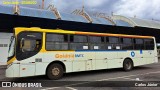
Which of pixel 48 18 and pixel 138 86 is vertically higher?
pixel 48 18

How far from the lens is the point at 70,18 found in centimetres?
2594

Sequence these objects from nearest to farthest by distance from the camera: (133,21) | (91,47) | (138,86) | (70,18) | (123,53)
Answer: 1. (138,86)
2. (91,47)
3. (123,53)
4. (70,18)
5. (133,21)

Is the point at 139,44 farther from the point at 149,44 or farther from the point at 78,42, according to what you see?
the point at 78,42

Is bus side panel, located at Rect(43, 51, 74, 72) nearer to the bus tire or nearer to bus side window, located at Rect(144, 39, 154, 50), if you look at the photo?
the bus tire

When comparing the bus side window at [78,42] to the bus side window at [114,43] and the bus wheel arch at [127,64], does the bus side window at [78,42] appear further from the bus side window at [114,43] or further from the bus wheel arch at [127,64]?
the bus wheel arch at [127,64]

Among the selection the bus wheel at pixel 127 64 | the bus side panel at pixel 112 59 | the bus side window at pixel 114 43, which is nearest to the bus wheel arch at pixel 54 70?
the bus side panel at pixel 112 59

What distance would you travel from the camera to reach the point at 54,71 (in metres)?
12.1

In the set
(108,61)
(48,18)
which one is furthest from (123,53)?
(48,18)

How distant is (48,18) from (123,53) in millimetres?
10452

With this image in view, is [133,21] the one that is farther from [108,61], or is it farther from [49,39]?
[49,39]

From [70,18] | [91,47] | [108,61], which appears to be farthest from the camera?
[70,18]

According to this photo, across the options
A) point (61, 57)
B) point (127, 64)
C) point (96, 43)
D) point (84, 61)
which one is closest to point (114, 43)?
point (96, 43)

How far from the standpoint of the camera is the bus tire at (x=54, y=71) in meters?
12.0

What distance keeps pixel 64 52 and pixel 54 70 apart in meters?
1.20
